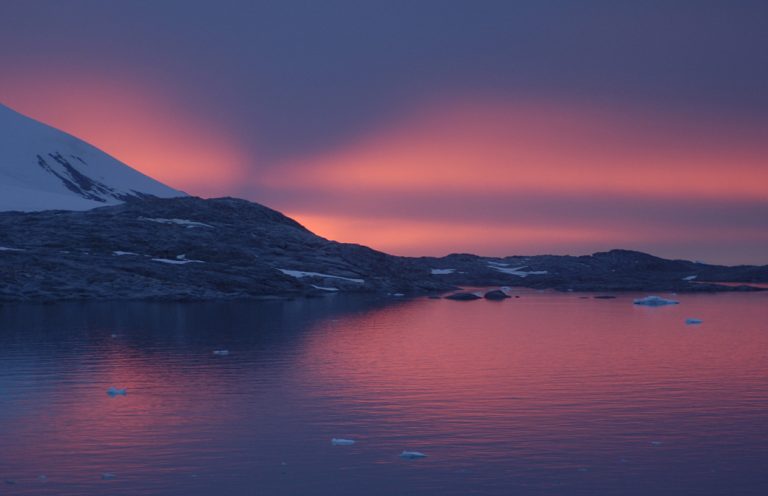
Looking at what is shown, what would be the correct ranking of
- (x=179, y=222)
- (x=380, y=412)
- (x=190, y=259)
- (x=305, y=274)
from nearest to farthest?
(x=380, y=412) → (x=190, y=259) → (x=305, y=274) → (x=179, y=222)

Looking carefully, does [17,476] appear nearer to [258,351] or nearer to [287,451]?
[287,451]

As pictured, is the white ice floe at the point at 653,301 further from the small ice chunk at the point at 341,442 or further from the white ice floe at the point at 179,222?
the small ice chunk at the point at 341,442

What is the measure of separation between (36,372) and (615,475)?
93.2 feet

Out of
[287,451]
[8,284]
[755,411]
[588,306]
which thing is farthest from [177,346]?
[588,306]

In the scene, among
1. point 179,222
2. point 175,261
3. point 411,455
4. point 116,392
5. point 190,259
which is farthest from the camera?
point 179,222

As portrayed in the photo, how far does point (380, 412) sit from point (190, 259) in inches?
3867

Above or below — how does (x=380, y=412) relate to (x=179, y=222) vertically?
below

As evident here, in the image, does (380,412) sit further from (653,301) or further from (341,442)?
(653,301)

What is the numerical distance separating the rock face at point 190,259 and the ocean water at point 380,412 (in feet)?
134

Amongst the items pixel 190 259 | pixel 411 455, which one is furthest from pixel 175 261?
pixel 411 455

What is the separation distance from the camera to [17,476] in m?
22.0

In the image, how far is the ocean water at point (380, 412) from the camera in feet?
71.6

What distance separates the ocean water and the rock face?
40706 mm

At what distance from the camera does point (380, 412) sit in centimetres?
3069
